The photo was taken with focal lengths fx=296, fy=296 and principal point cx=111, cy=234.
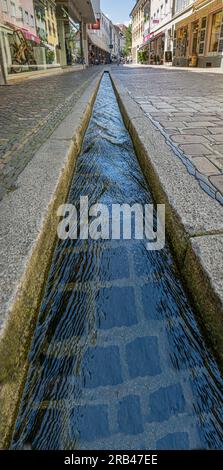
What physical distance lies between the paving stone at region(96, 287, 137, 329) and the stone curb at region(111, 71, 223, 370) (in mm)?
319

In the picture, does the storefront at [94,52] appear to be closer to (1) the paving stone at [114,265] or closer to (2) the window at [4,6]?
(2) the window at [4,6]

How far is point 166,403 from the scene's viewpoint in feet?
3.76

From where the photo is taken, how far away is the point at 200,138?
318 centimetres

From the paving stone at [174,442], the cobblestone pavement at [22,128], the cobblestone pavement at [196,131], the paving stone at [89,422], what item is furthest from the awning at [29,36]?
the paving stone at [174,442]

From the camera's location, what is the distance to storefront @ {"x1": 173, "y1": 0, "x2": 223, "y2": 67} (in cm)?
1589

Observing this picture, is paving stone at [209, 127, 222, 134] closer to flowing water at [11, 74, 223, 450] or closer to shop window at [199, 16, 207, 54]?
flowing water at [11, 74, 223, 450]

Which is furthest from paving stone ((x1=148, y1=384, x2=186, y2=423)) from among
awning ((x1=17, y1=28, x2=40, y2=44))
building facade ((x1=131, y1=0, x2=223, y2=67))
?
building facade ((x1=131, y1=0, x2=223, y2=67))

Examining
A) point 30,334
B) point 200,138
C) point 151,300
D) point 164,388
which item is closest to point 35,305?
point 30,334

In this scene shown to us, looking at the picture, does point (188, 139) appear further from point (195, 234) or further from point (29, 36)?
point (29, 36)

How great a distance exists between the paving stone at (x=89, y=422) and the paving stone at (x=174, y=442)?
0.19m

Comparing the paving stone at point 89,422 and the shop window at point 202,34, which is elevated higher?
the shop window at point 202,34

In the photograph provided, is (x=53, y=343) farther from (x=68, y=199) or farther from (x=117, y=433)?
(x=68, y=199)

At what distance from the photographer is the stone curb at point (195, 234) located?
1.26m

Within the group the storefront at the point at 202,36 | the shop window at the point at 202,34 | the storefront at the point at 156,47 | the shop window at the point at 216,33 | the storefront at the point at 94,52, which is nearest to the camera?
the shop window at the point at 216,33
